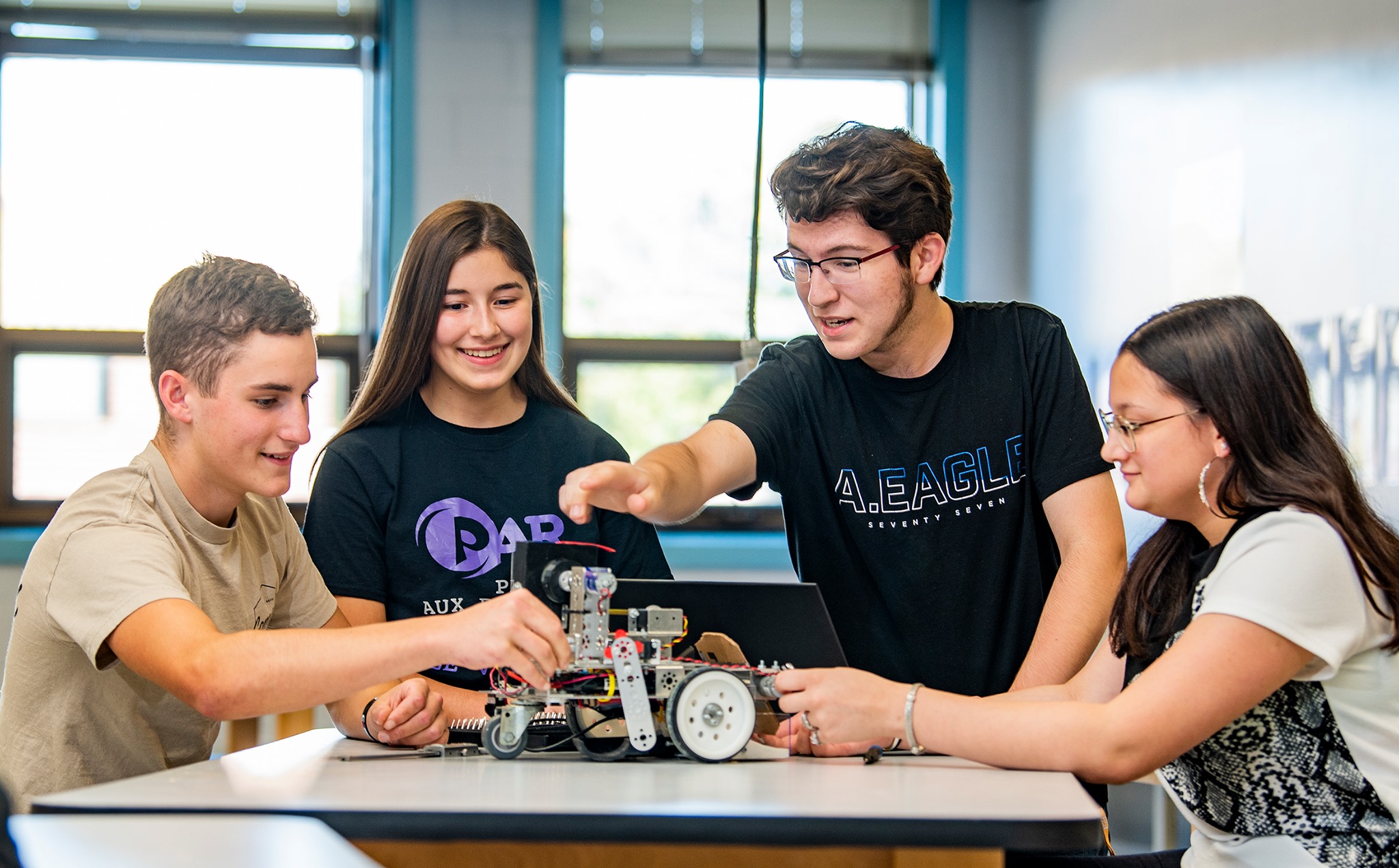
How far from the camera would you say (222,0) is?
13.7 ft

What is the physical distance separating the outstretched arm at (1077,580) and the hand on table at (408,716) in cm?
89

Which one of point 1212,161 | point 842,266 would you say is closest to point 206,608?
point 842,266

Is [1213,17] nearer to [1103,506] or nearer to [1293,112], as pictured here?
[1293,112]

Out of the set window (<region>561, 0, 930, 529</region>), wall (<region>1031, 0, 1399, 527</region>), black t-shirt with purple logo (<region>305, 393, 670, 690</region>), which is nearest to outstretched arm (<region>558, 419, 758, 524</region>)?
black t-shirt with purple logo (<region>305, 393, 670, 690</region>)

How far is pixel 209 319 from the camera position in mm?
1686

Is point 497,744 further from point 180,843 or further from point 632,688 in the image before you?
point 180,843

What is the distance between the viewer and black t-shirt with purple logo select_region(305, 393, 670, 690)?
1.92 metres

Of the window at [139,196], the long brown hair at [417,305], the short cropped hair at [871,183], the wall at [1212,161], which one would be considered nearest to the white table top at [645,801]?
the long brown hair at [417,305]

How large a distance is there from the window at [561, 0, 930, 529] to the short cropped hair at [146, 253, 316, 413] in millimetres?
2548

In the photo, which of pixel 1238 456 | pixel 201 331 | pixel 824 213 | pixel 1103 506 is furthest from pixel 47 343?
pixel 1238 456

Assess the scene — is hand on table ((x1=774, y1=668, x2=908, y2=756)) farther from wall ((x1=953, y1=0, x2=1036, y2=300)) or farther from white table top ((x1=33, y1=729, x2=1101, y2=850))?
wall ((x1=953, y1=0, x2=1036, y2=300))

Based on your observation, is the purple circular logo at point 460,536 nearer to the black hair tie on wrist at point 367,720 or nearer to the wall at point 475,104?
the black hair tie on wrist at point 367,720

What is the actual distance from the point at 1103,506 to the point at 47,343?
377 centimetres

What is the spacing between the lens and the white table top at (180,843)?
90cm
